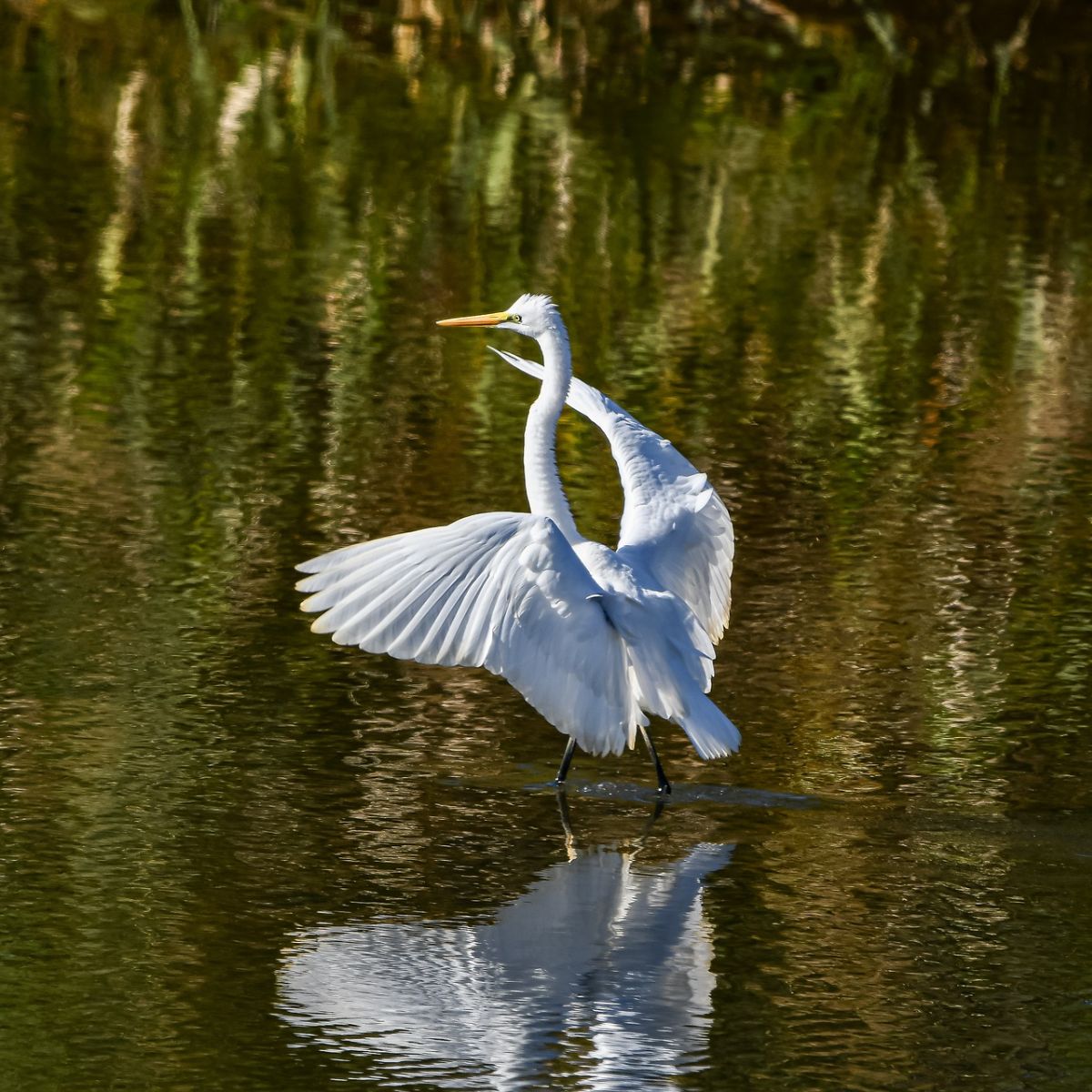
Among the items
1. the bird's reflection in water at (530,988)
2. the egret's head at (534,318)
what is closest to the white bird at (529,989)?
the bird's reflection in water at (530,988)

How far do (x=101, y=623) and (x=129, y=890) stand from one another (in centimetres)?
224

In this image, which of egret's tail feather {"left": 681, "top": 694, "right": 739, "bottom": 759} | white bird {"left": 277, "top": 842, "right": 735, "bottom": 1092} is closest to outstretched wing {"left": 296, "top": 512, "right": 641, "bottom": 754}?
egret's tail feather {"left": 681, "top": 694, "right": 739, "bottom": 759}

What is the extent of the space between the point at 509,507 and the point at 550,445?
85.1 inches

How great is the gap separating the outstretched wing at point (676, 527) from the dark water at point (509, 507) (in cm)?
38

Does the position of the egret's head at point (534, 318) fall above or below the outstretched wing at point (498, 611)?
above

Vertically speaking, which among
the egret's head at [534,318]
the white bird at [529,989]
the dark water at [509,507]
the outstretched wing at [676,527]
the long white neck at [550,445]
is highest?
the egret's head at [534,318]

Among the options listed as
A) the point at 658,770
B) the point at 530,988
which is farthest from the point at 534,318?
the point at 530,988

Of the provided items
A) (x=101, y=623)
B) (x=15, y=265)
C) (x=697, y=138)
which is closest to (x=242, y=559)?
(x=101, y=623)

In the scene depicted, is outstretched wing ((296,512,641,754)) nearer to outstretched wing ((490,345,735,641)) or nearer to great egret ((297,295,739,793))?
great egret ((297,295,739,793))

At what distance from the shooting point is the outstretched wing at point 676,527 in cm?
724

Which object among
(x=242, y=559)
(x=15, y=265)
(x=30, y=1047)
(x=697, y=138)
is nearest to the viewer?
(x=30, y=1047)

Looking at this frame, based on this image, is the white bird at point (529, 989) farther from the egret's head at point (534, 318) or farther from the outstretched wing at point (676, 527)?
the egret's head at point (534, 318)

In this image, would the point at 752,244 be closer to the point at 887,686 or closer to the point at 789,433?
the point at 789,433

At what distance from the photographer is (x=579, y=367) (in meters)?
11.6
